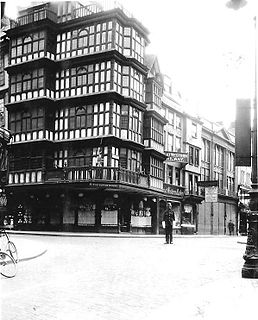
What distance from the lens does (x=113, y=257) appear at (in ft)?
45.7

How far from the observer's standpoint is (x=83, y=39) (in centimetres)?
3306

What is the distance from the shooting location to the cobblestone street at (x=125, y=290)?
239 inches

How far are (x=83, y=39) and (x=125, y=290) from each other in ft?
89.3

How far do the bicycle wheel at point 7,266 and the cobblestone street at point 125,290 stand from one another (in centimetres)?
16

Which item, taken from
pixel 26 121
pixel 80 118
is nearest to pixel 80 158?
pixel 80 118

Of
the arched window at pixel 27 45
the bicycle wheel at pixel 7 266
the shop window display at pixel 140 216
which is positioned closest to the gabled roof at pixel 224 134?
the shop window display at pixel 140 216

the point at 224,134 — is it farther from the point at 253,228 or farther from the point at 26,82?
the point at 253,228

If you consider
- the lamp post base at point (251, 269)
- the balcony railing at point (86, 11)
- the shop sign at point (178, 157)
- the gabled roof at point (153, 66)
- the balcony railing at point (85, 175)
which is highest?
the balcony railing at point (86, 11)

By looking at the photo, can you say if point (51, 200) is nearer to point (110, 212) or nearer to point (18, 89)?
point (110, 212)

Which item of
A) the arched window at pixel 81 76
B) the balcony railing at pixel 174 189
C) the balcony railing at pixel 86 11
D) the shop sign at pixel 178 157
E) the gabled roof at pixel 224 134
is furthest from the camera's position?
the gabled roof at pixel 224 134

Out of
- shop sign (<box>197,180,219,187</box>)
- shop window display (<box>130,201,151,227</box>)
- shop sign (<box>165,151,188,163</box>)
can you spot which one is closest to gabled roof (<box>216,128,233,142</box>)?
shop sign (<box>197,180,219,187</box>)

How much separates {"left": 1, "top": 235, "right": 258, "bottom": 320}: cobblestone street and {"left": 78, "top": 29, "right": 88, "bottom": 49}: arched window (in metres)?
22.6

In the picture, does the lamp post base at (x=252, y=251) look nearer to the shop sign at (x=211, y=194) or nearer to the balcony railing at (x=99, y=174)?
the balcony railing at (x=99, y=174)

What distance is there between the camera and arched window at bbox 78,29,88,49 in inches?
1297
